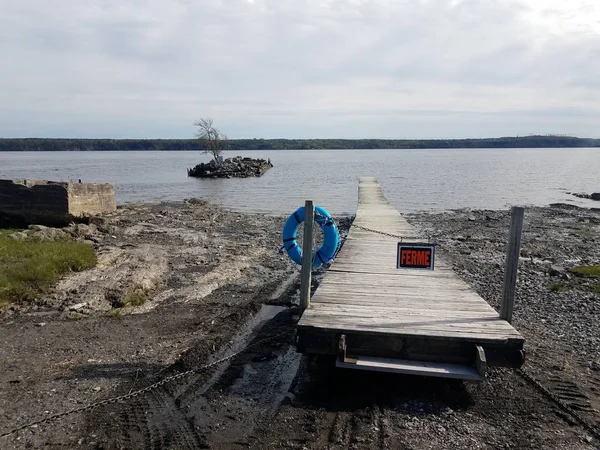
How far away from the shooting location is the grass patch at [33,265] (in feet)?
25.7

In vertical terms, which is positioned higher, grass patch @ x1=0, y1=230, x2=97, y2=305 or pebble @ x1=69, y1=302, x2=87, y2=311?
grass patch @ x1=0, y1=230, x2=97, y2=305

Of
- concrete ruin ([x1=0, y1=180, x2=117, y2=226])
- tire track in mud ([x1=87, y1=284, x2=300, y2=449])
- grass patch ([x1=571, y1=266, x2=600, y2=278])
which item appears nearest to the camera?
tire track in mud ([x1=87, y1=284, x2=300, y2=449])

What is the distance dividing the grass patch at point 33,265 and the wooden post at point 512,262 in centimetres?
722

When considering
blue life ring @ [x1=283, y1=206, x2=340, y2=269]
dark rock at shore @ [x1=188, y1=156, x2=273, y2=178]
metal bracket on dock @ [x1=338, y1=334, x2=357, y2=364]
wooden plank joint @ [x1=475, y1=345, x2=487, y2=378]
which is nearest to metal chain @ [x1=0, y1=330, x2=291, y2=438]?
metal bracket on dock @ [x1=338, y1=334, x2=357, y2=364]

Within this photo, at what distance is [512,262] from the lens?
533 cm

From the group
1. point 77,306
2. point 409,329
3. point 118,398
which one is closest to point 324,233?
point 409,329

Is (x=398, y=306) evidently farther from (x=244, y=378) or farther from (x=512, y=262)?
(x=244, y=378)

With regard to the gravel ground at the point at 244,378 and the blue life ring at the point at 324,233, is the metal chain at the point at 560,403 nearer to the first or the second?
the gravel ground at the point at 244,378

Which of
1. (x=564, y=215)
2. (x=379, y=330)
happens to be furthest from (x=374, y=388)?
(x=564, y=215)

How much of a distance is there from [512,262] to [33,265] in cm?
800

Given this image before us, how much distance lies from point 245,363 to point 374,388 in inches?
64.6

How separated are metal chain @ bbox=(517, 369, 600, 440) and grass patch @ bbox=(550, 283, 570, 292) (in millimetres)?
4423

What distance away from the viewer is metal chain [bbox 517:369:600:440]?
4277 millimetres

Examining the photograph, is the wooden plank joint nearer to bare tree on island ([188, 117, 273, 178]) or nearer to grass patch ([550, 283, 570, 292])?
grass patch ([550, 283, 570, 292])
